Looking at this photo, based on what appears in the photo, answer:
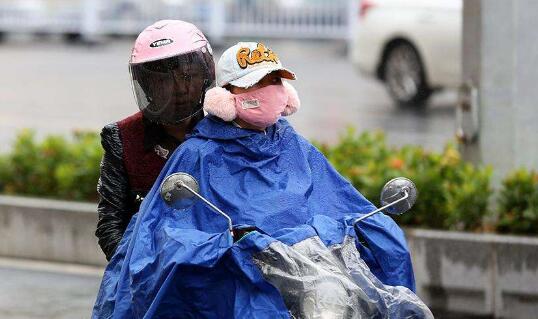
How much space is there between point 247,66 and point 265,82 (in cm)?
9

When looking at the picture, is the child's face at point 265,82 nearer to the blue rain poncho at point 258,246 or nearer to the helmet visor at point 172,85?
the blue rain poncho at point 258,246

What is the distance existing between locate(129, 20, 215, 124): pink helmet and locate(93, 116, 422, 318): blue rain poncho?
0.31 meters

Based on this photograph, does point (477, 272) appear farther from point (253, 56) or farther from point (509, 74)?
point (253, 56)

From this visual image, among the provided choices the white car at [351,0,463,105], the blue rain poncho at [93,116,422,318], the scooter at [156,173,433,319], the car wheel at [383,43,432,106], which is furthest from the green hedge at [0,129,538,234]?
the car wheel at [383,43,432,106]

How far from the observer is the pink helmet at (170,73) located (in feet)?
15.6

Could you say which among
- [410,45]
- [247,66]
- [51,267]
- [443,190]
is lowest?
[51,267]

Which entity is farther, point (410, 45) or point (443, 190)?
point (410, 45)

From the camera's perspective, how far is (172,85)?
4789 millimetres

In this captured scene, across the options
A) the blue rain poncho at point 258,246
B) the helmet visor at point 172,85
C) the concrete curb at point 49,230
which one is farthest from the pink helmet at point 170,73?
the concrete curb at point 49,230

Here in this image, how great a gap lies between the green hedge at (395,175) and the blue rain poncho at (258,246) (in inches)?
136

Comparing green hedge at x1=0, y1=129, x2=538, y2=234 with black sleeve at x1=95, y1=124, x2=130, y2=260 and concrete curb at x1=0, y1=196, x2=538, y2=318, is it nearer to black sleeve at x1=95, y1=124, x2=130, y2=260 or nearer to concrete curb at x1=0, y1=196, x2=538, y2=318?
concrete curb at x1=0, y1=196, x2=538, y2=318

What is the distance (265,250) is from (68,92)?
1440 centimetres

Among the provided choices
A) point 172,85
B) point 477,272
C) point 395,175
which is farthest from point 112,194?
point 395,175

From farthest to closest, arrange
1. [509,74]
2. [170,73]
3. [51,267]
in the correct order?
[51,267] → [509,74] → [170,73]
